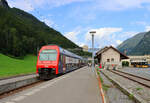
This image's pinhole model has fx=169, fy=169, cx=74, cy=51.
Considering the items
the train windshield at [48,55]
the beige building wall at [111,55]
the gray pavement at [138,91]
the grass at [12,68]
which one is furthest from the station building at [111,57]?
the gray pavement at [138,91]

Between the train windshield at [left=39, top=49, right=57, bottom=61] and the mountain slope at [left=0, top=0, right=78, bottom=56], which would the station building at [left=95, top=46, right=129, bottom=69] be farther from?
the mountain slope at [left=0, top=0, right=78, bottom=56]

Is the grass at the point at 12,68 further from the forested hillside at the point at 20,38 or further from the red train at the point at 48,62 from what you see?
the forested hillside at the point at 20,38

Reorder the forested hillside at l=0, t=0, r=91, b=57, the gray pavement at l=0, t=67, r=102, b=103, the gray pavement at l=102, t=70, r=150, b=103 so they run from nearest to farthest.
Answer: the gray pavement at l=0, t=67, r=102, b=103 → the gray pavement at l=102, t=70, r=150, b=103 → the forested hillside at l=0, t=0, r=91, b=57

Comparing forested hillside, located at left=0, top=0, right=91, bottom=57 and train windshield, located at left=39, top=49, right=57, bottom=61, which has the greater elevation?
forested hillside, located at left=0, top=0, right=91, bottom=57

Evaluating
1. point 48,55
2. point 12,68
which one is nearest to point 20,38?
point 12,68

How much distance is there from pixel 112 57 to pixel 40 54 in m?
28.9

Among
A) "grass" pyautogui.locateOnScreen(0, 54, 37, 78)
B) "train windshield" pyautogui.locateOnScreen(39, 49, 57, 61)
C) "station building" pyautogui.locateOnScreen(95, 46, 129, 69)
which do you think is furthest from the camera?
"station building" pyautogui.locateOnScreen(95, 46, 129, 69)

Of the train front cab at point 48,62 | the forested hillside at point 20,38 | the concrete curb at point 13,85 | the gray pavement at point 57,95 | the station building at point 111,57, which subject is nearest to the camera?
the gray pavement at point 57,95

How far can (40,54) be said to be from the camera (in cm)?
1741

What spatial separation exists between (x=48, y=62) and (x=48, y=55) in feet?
2.89

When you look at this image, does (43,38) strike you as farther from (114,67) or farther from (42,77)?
(42,77)

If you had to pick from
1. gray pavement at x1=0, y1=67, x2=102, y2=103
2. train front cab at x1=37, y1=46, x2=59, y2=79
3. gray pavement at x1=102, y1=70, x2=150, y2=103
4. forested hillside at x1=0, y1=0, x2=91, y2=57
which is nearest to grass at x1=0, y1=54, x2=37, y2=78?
train front cab at x1=37, y1=46, x2=59, y2=79

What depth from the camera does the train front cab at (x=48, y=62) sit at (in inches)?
637

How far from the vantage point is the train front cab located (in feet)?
53.1
